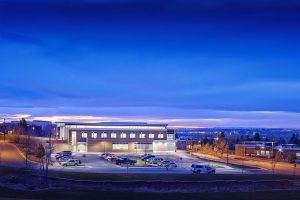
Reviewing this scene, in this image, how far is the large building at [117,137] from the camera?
67.7 metres

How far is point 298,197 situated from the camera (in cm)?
3431

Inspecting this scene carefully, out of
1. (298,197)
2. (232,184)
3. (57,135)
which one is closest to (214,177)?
(232,184)

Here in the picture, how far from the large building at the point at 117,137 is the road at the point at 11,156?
9.56 metres

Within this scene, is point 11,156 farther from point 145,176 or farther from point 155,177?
point 155,177

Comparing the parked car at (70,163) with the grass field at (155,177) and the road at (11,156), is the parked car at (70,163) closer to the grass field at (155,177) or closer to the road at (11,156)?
the road at (11,156)

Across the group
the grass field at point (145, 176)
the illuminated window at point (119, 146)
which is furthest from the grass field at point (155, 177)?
the illuminated window at point (119, 146)

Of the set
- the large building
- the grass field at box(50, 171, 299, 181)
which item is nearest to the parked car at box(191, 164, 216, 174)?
the grass field at box(50, 171, 299, 181)

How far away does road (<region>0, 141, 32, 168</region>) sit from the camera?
44000 millimetres

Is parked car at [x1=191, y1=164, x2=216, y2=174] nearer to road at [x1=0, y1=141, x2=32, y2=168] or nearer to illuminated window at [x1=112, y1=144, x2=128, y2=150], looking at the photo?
road at [x1=0, y1=141, x2=32, y2=168]

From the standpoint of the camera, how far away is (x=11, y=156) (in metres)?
51.6

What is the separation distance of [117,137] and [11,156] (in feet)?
67.3

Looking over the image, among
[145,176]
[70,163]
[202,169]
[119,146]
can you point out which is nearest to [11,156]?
[70,163]

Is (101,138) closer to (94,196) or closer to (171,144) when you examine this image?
(171,144)

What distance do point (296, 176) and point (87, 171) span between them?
1843cm
